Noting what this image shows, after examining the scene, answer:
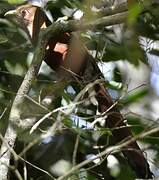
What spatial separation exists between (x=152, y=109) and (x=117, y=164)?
0.92ft

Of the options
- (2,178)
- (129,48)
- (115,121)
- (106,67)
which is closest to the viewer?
(2,178)

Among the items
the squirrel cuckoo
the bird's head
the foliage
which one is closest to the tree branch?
the foliage

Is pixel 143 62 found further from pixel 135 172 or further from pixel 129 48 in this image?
pixel 135 172

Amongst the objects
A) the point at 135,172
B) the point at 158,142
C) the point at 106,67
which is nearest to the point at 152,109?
the point at 158,142

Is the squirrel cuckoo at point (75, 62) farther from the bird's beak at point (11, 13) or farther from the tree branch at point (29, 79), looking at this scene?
the tree branch at point (29, 79)

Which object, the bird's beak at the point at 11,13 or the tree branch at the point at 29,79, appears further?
the bird's beak at the point at 11,13

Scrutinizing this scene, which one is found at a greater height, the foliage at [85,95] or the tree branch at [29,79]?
the tree branch at [29,79]

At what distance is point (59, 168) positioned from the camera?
188cm

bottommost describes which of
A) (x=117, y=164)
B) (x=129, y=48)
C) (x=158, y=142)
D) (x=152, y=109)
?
(x=117, y=164)

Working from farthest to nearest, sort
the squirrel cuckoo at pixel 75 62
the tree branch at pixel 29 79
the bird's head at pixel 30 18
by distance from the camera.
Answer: the bird's head at pixel 30 18 → the squirrel cuckoo at pixel 75 62 → the tree branch at pixel 29 79

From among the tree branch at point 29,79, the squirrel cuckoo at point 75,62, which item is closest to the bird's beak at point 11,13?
the squirrel cuckoo at point 75,62

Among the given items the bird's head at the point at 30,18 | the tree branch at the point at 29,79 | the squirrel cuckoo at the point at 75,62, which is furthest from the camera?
the bird's head at the point at 30,18

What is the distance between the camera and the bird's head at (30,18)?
6.86 ft

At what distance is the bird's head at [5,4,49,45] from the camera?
209 cm
